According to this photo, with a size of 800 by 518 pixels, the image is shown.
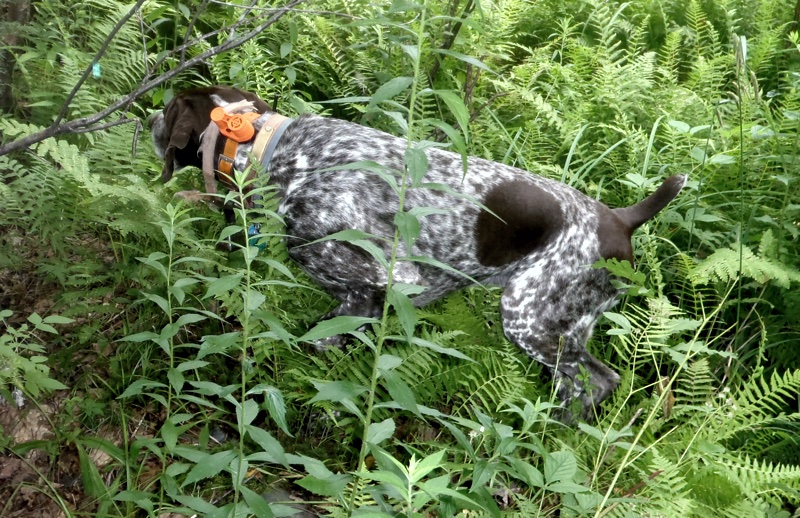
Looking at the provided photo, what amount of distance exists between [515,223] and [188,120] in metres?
1.95

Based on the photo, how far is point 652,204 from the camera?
432 cm

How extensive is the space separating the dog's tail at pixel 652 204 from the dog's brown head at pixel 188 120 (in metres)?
2.35

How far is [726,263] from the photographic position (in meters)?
4.30

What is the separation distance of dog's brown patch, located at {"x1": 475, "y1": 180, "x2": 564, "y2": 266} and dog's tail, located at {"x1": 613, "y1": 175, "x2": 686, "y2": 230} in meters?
0.44

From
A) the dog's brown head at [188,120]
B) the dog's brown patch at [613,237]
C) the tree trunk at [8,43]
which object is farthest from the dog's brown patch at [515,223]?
the tree trunk at [8,43]

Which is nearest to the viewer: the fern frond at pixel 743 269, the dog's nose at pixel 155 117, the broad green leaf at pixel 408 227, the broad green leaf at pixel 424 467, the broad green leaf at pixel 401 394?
the broad green leaf at pixel 424 467

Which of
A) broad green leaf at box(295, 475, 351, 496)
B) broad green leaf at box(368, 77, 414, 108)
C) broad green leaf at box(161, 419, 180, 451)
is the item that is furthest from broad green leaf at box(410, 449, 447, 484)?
broad green leaf at box(161, 419, 180, 451)

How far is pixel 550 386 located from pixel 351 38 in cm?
321

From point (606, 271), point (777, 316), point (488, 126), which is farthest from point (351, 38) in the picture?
point (777, 316)

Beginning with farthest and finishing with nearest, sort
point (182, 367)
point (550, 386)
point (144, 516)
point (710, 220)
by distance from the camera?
1. point (710, 220)
2. point (550, 386)
3. point (144, 516)
4. point (182, 367)

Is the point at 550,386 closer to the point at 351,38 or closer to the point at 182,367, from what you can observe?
the point at 182,367

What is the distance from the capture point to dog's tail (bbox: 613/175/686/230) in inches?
167

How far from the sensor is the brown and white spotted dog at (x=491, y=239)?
4262mm

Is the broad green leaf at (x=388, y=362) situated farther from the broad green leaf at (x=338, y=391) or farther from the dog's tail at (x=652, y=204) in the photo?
the dog's tail at (x=652, y=204)
